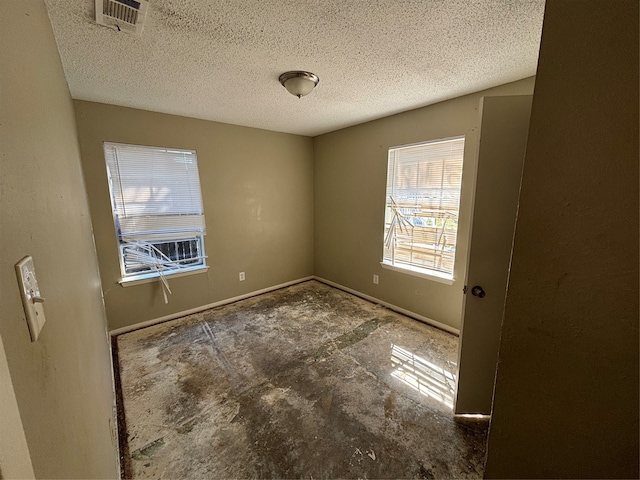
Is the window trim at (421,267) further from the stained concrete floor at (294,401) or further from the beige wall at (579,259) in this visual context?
the beige wall at (579,259)

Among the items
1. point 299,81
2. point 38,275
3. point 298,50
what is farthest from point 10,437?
point 299,81

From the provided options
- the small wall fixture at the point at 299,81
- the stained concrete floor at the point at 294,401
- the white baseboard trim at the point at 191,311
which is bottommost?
the stained concrete floor at the point at 294,401

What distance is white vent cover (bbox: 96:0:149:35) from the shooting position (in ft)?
3.96

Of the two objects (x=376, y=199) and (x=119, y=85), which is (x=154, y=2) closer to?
(x=119, y=85)

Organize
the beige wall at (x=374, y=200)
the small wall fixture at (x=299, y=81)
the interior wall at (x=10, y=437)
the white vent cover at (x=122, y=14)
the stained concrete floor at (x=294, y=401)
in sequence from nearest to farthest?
the interior wall at (x=10, y=437) → the white vent cover at (x=122, y=14) → the stained concrete floor at (x=294, y=401) → the small wall fixture at (x=299, y=81) → the beige wall at (x=374, y=200)

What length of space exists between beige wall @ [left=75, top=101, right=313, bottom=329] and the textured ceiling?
32cm

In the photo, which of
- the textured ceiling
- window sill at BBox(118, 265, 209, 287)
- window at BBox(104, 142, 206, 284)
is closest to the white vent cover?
the textured ceiling

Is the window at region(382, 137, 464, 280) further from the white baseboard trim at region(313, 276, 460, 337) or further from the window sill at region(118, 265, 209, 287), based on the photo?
the window sill at region(118, 265, 209, 287)

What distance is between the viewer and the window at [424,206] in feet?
8.46

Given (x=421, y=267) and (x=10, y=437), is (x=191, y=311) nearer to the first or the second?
(x=421, y=267)

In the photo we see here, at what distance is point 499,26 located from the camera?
1399mm

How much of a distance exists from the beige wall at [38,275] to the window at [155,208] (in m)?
1.92

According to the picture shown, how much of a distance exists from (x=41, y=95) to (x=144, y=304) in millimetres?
2555

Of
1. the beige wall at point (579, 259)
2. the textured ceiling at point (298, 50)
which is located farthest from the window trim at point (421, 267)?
the beige wall at point (579, 259)
